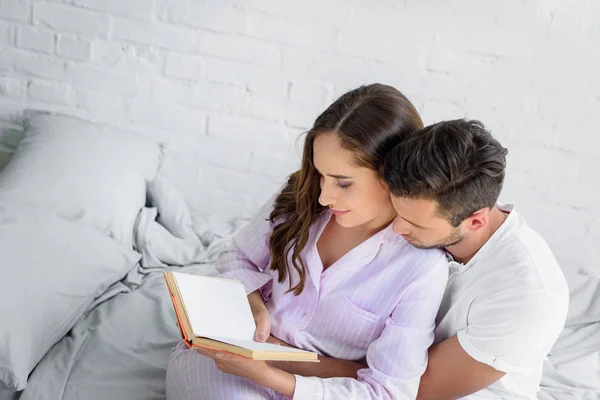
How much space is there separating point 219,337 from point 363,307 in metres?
0.35

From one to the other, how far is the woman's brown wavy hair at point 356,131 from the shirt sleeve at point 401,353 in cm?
22

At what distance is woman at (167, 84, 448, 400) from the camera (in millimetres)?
1395

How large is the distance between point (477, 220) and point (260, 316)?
50 cm

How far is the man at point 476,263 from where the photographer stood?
1310mm

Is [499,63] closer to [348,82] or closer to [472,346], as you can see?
[348,82]

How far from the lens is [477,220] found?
1.38 metres

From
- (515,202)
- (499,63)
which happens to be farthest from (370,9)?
(515,202)

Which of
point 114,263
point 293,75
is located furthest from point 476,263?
point 293,75

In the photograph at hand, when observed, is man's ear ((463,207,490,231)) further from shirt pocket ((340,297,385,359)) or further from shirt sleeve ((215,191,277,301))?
shirt sleeve ((215,191,277,301))

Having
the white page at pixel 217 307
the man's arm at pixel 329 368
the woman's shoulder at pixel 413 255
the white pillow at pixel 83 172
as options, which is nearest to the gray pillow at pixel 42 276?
the white pillow at pixel 83 172

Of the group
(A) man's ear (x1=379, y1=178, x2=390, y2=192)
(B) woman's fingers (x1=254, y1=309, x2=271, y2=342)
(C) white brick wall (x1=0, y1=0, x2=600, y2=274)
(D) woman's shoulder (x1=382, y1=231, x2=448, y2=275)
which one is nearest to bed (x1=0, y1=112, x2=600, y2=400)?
(C) white brick wall (x1=0, y1=0, x2=600, y2=274)

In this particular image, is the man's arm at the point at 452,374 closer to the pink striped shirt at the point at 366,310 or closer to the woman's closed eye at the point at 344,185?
the pink striped shirt at the point at 366,310

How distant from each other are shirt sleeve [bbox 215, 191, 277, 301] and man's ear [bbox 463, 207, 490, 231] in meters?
0.46

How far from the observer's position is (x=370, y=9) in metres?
2.37
